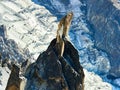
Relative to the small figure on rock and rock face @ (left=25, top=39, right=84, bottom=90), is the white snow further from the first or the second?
the small figure on rock

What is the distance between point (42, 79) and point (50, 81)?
1.32 ft

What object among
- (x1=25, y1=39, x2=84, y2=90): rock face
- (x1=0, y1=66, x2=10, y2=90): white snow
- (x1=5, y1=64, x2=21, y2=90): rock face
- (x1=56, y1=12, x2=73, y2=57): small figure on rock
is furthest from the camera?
(x1=0, y1=66, x2=10, y2=90): white snow

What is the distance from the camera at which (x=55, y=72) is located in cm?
3016

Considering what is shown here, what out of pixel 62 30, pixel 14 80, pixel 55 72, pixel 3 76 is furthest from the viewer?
pixel 3 76

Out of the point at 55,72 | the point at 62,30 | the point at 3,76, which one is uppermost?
the point at 62,30

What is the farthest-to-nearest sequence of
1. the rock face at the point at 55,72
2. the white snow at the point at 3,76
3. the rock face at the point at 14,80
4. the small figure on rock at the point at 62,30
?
1. the white snow at the point at 3,76
2. the small figure on rock at the point at 62,30
3. the rock face at the point at 55,72
4. the rock face at the point at 14,80

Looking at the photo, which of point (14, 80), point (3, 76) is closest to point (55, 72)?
point (14, 80)

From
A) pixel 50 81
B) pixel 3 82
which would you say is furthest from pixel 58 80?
pixel 3 82

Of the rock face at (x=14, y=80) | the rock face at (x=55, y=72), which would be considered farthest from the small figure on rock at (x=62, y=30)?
the rock face at (x=14, y=80)

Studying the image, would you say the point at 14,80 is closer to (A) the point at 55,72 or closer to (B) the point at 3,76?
(A) the point at 55,72

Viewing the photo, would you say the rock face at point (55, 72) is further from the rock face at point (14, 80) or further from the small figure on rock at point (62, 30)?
the rock face at point (14, 80)

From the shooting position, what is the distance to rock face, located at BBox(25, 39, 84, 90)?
3005 cm

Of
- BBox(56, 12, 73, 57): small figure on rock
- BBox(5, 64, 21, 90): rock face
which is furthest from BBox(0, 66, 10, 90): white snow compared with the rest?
BBox(5, 64, 21, 90): rock face

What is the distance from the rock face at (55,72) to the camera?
3005 centimetres
